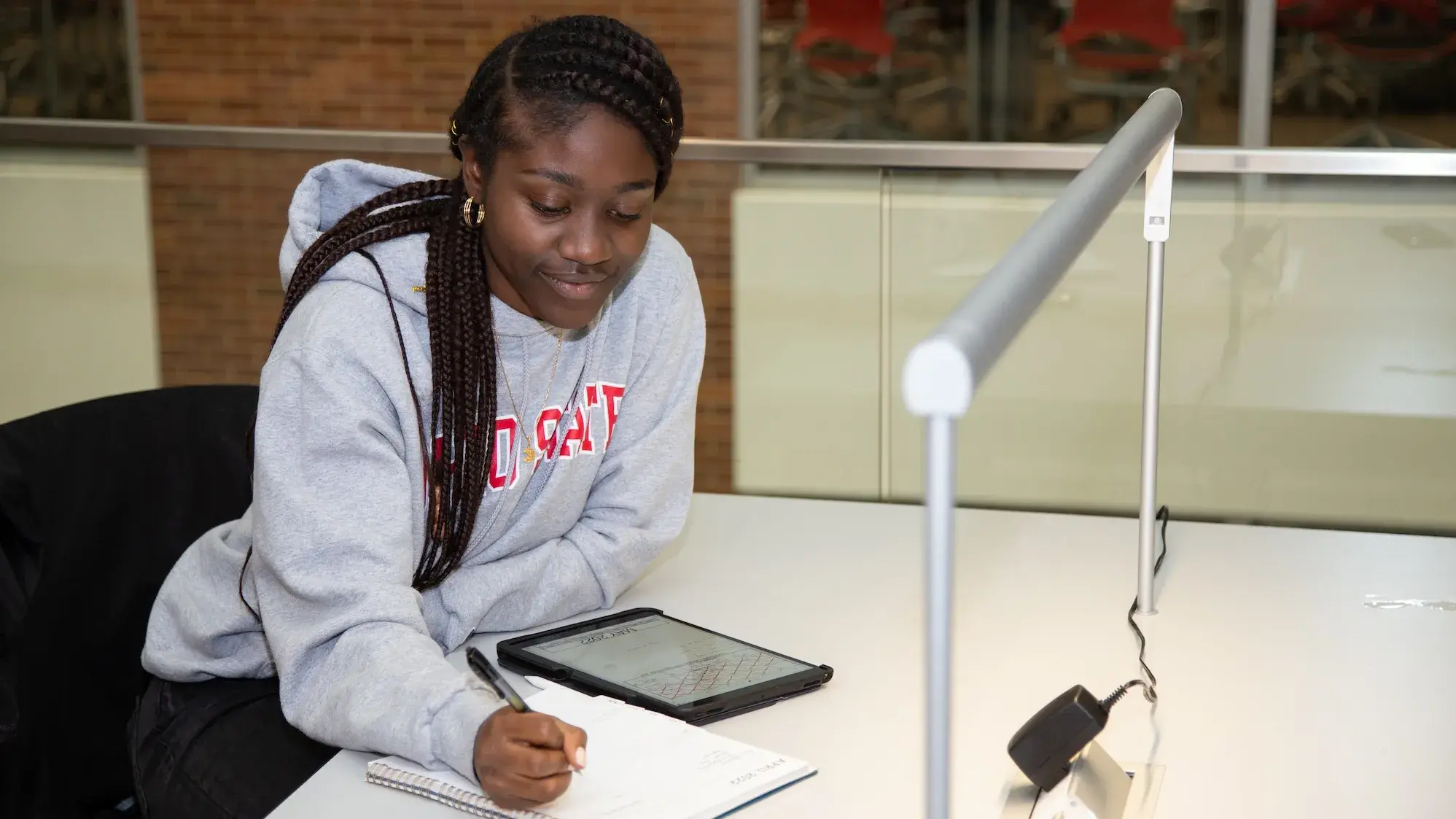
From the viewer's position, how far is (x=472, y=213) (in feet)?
4.71

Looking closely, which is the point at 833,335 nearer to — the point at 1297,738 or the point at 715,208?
the point at 715,208

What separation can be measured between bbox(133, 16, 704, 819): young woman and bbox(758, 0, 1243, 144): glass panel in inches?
68.4

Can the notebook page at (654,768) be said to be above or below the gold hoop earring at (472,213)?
below

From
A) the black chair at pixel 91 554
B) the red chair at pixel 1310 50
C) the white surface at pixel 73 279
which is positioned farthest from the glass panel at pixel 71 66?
Answer: the red chair at pixel 1310 50

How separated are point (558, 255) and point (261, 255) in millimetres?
2409

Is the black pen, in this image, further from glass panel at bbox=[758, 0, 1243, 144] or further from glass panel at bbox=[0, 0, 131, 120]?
glass panel at bbox=[0, 0, 131, 120]

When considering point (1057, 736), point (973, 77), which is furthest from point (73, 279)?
point (1057, 736)

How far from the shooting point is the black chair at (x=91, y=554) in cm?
150

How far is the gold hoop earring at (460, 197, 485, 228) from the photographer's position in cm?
143

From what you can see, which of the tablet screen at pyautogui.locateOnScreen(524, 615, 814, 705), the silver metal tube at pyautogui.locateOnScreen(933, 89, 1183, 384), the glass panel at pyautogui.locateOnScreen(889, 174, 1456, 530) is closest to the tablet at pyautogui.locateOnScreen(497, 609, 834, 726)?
the tablet screen at pyautogui.locateOnScreen(524, 615, 814, 705)

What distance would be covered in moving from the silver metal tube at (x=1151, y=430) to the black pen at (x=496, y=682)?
0.65 m

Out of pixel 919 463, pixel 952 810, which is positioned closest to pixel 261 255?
pixel 919 463

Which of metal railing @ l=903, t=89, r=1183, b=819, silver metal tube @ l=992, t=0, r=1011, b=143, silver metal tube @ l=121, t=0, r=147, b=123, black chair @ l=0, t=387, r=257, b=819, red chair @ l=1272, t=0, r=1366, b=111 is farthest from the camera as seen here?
silver metal tube @ l=121, t=0, r=147, b=123

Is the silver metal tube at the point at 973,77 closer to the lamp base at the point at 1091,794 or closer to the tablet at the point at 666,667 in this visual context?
the tablet at the point at 666,667
